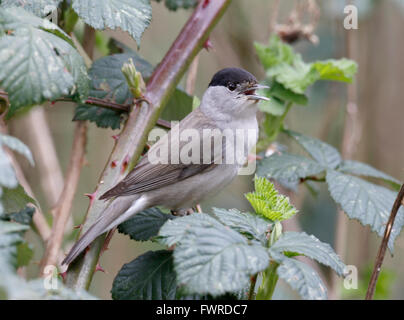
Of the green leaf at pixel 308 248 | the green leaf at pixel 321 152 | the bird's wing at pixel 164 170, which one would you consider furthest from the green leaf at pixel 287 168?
the green leaf at pixel 308 248

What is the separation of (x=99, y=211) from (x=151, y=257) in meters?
0.28

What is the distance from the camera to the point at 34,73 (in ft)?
4.18

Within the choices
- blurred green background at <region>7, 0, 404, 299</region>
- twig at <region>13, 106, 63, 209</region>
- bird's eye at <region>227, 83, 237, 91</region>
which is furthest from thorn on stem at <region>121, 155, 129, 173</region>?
blurred green background at <region>7, 0, 404, 299</region>

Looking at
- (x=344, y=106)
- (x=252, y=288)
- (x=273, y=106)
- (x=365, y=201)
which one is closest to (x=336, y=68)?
(x=273, y=106)

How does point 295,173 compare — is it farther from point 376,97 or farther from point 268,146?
point 376,97

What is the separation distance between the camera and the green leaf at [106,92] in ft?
6.89

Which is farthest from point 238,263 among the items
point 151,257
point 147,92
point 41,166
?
point 41,166

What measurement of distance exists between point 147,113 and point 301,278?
93cm

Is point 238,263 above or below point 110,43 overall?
below

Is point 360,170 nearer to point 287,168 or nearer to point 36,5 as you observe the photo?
point 287,168

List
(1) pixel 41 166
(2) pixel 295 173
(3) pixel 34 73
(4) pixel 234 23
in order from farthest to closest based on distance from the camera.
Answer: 1. (4) pixel 234 23
2. (1) pixel 41 166
3. (2) pixel 295 173
4. (3) pixel 34 73

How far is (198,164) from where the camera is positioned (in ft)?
7.11

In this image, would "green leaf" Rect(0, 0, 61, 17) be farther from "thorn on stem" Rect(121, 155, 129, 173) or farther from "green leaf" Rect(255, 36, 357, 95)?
"green leaf" Rect(255, 36, 357, 95)

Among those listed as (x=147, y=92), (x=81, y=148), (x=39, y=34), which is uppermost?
(x=39, y=34)
